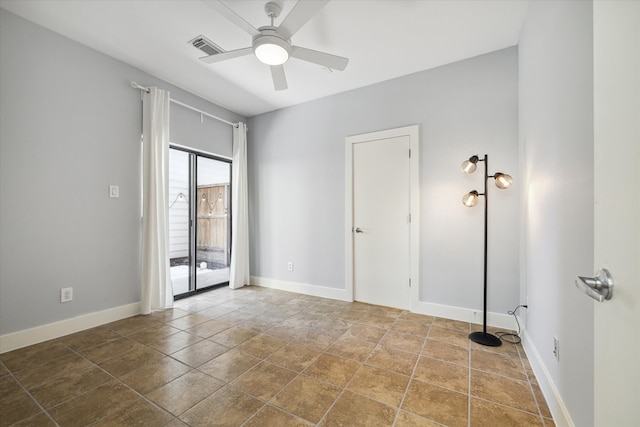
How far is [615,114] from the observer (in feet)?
2.03

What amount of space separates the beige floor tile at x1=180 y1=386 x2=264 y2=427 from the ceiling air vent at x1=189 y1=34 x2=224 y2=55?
9.98 feet

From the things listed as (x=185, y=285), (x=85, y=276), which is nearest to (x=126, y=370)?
(x=85, y=276)

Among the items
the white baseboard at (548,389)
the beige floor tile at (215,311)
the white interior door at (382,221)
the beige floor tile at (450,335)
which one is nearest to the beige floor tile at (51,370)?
the beige floor tile at (215,311)

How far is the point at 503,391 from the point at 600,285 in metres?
1.56

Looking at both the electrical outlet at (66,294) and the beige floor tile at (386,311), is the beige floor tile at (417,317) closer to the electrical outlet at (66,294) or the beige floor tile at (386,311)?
the beige floor tile at (386,311)

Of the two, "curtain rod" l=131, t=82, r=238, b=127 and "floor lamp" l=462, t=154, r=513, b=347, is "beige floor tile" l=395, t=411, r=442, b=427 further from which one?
"curtain rod" l=131, t=82, r=238, b=127

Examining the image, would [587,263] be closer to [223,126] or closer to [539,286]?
[539,286]

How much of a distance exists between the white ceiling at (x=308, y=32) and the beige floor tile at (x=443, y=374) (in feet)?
9.57

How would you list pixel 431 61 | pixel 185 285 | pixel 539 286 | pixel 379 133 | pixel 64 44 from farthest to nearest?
pixel 185 285, pixel 379 133, pixel 431 61, pixel 64 44, pixel 539 286

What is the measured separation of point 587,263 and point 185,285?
14.0ft

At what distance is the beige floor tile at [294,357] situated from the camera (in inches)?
80.8

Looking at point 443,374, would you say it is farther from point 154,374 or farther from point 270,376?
point 154,374

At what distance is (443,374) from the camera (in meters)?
1.93

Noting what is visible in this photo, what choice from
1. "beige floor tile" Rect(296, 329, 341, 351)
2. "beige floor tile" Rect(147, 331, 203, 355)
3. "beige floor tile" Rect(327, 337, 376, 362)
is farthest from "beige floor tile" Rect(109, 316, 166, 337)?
"beige floor tile" Rect(327, 337, 376, 362)
